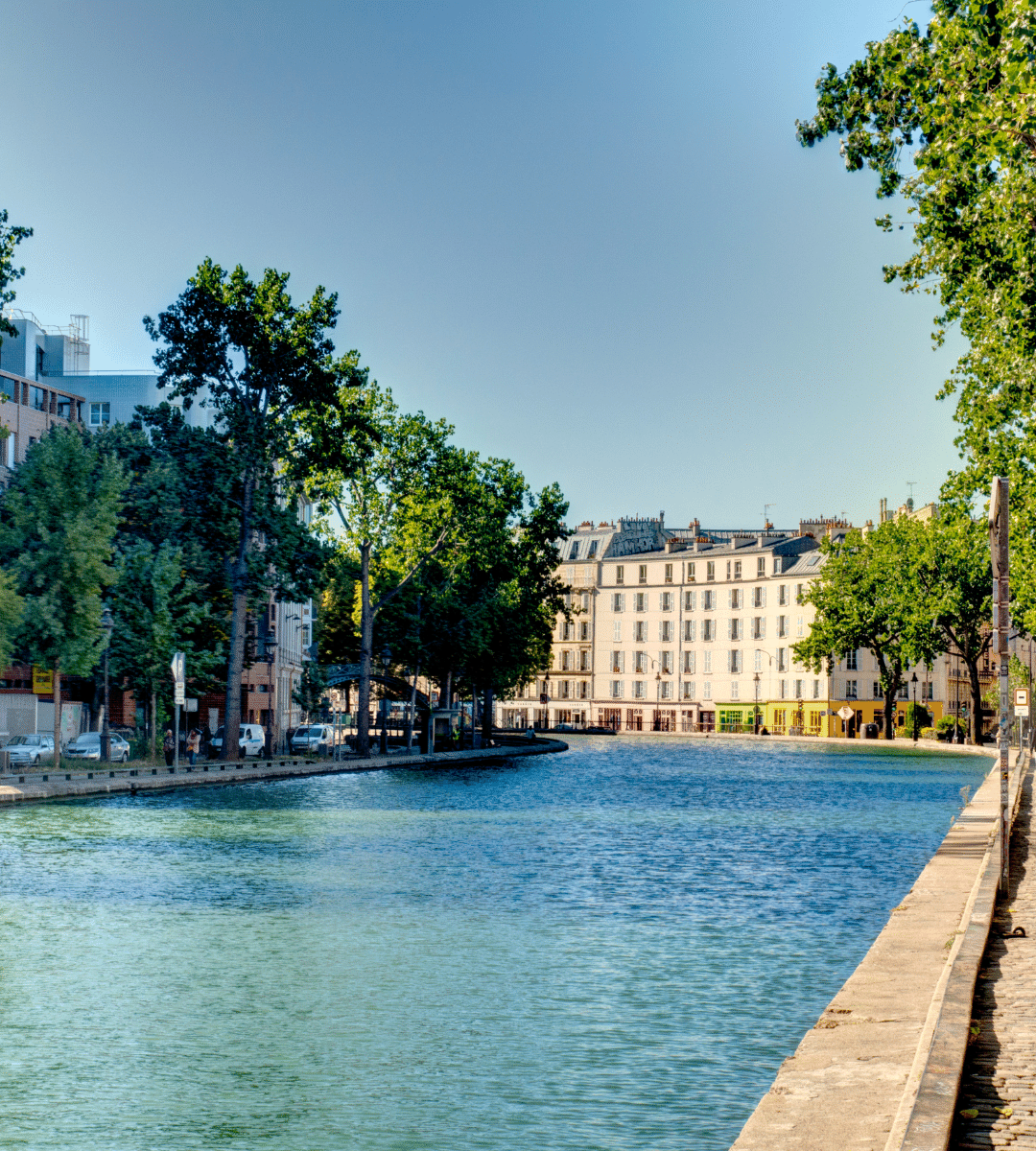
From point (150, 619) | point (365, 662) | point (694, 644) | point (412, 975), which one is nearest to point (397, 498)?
point (365, 662)

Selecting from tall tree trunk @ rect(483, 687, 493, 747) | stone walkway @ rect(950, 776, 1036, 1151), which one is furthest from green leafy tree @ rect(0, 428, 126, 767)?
tall tree trunk @ rect(483, 687, 493, 747)

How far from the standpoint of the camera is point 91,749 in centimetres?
5753

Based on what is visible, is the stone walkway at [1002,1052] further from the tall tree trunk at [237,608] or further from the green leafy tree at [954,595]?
the green leafy tree at [954,595]

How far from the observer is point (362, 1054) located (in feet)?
41.8

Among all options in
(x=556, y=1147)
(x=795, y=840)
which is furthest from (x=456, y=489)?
(x=556, y=1147)

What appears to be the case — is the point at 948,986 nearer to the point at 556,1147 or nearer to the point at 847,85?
the point at 556,1147

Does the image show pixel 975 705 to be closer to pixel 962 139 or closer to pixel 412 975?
pixel 962 139

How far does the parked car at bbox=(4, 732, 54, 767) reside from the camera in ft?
172

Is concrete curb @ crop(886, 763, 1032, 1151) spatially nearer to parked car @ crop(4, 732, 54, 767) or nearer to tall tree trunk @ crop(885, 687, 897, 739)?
parked car @ crop(4, 732, 54, 767)

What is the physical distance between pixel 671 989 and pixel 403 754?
195 ft

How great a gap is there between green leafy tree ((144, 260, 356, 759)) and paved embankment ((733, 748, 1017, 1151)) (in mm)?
45140

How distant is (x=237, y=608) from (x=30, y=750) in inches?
421

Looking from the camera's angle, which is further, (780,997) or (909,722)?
(909,722)

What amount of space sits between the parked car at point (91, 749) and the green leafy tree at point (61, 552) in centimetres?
546
